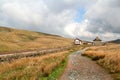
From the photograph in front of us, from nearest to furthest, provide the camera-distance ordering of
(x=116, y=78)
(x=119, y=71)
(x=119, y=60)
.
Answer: (x=116, y=78) < (x=119, y=71) < (x=119, y=60)

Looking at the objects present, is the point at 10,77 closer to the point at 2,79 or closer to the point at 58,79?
the point at 2,79

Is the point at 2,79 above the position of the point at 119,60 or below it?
A: below

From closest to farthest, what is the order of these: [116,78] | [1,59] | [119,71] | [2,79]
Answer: [116,78]
[2,79]
[119,71]
[1,59]

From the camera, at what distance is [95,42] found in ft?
502

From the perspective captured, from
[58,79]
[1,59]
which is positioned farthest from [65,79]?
[1,59]

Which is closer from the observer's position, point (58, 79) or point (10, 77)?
point (58, 79)

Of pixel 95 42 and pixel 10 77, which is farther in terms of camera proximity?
pixel 95 42

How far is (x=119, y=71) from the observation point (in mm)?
18828

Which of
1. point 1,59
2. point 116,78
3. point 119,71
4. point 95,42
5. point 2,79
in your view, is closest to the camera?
point 116,78

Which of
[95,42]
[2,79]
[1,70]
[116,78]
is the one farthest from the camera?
[95,42]

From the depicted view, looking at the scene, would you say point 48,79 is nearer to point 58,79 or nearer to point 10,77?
point 58,79

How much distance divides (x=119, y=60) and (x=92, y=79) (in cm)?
610

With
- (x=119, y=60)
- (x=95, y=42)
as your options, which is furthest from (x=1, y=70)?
(x=95, y=42)

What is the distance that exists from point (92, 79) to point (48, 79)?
10.8ft
